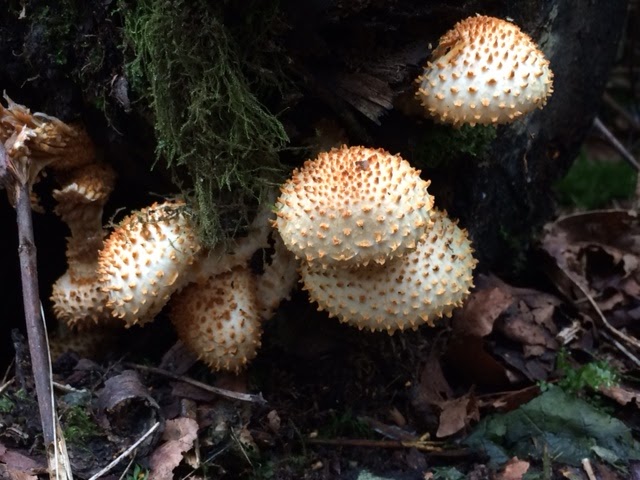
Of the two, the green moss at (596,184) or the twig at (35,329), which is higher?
the twig at (35,329)

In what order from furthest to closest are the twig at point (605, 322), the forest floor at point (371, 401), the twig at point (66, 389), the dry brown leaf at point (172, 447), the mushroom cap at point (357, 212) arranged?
the twig at point (605, 322) → the twig at point (66, 389) → the forest floor at point (371, 401) → the dry brown leaf at point (172, 447) → the mushroom cap at point (357, 212)

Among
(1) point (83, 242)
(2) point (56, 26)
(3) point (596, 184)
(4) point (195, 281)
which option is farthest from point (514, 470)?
(3) point (596, 184)

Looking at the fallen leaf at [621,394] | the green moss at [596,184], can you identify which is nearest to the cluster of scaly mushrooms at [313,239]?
the fallen leaf at [621,394]

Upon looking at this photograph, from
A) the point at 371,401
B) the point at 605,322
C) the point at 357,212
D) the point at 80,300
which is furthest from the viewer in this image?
the point at 605,322

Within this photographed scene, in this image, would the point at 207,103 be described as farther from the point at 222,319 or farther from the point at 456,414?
the point at 456,414

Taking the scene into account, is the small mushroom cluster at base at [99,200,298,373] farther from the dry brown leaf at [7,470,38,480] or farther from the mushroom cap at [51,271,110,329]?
the dry brown leaf at [7,470,38,480]

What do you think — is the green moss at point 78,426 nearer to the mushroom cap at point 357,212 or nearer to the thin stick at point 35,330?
the thin stick at point 35,330
